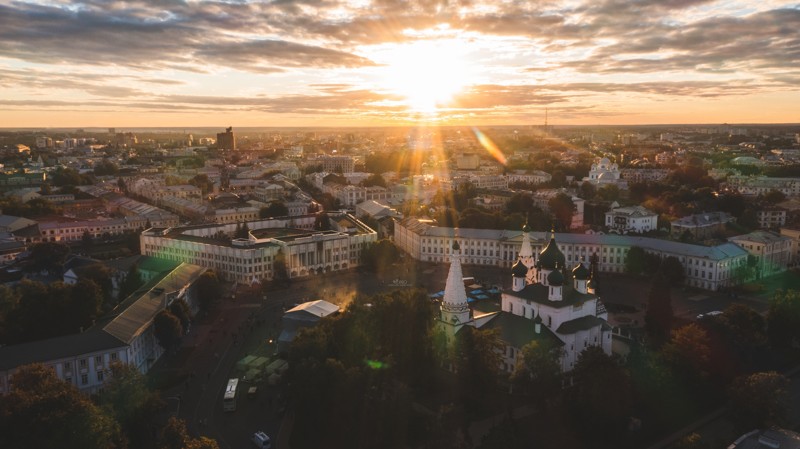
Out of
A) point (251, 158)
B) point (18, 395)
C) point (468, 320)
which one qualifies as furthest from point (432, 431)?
point (251, 158)

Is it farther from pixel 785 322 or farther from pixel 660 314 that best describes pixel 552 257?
pixel 785 322

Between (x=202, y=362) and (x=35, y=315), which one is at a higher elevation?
(x=35, y=315)

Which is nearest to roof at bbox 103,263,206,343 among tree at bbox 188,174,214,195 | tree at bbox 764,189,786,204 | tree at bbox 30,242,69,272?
tree at bbox 30,242,69,272

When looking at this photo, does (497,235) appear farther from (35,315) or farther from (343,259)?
(35,315)

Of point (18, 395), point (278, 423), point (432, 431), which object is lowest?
point (278, 423)

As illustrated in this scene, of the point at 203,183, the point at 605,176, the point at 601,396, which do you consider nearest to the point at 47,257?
the point at 601,396

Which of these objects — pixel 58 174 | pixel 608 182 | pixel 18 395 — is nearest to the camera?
pixel 18 395

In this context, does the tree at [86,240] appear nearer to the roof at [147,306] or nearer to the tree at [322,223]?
the tree at [322,223]
